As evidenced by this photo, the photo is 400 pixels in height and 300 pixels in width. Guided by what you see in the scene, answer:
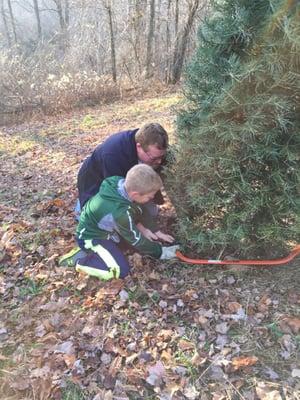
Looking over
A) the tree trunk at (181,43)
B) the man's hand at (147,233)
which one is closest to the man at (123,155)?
the man's hand at (147,233)

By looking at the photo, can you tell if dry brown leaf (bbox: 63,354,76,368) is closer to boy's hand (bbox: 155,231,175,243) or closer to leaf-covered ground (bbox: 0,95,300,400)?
leaf-covered ground (bbox: 0,95,300,400)

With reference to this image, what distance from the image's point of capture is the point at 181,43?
52.9 ft

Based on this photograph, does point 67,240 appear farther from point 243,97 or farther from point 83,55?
point 83,55

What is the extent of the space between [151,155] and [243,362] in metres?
1.96

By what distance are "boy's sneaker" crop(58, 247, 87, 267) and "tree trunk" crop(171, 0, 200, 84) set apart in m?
13.5

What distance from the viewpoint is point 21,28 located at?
36938 mm

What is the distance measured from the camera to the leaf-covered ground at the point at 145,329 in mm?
2867

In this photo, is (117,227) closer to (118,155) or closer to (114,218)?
(114,218)

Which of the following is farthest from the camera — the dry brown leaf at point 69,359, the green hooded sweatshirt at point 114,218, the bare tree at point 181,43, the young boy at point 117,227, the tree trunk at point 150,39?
the tree trunk at point 150,39

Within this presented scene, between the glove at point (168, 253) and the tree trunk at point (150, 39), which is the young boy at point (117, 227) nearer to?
the glove at point (168, 253)

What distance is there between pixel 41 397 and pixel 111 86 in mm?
13992

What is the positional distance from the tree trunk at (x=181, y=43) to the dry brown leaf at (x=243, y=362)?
47.9 ft

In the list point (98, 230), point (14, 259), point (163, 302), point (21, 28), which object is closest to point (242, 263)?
point (163, 302)

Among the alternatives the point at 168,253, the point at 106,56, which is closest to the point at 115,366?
the point at 168,253
